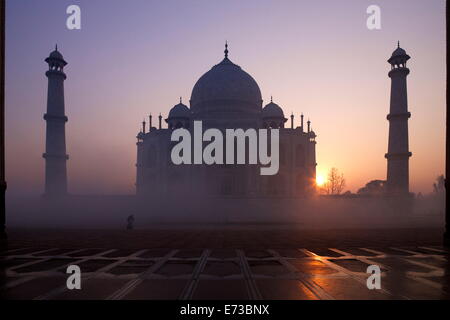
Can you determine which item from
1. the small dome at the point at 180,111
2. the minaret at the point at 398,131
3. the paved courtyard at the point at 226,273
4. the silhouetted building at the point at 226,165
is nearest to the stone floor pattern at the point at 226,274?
the paved courtyard at the point at 226,273

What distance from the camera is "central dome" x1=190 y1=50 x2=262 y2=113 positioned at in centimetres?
3959

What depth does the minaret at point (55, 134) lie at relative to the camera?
105 ft

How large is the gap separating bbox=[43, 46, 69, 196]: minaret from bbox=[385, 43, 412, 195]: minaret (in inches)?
1170

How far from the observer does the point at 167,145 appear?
125 ft

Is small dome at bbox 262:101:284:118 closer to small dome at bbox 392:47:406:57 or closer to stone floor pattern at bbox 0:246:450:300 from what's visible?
small dome at bbox 392:47:406:57

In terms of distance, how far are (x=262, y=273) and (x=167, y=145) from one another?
33.7 m

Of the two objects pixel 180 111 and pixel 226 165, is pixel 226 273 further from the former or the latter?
pixel 180 111

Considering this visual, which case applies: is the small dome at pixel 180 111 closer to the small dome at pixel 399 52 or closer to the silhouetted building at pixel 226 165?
the silhouetted building at pixel 226 165

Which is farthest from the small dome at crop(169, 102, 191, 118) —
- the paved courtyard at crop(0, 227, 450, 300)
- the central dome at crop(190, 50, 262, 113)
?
the paved courtyard at crop(0, 227, 450, 300)

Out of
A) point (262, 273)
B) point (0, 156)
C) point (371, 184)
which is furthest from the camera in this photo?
point (371, 184)

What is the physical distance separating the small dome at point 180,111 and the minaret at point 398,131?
2170cm

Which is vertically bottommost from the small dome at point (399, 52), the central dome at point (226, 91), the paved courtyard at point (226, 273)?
the paved courtyard at point (226, 273)
